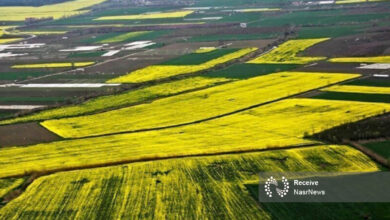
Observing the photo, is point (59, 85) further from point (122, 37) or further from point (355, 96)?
point (122, 37)

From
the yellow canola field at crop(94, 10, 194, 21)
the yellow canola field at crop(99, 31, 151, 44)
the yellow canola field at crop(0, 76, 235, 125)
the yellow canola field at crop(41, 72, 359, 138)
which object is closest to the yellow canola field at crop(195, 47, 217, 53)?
the yellow canola field at crop(0, 76, 235, 125)

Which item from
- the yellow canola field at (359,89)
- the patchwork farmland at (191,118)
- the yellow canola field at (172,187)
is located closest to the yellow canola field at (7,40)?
the patchwork farmland at (191,118)

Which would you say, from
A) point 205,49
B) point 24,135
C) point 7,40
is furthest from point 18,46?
point 24,135

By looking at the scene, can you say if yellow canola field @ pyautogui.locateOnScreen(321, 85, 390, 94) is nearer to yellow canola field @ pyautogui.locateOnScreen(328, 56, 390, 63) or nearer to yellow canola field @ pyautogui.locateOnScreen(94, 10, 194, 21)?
yellow canola field @ pyautogui.locateOnScreen(328, 56, 390, 63)

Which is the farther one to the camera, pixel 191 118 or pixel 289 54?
pixel 289 54

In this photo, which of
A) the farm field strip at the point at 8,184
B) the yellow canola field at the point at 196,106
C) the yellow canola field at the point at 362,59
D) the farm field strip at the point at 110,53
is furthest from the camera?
the farm field strip at the point at 110,53

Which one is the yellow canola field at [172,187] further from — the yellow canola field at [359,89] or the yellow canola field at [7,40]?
the yellow canola field at [7,40]
